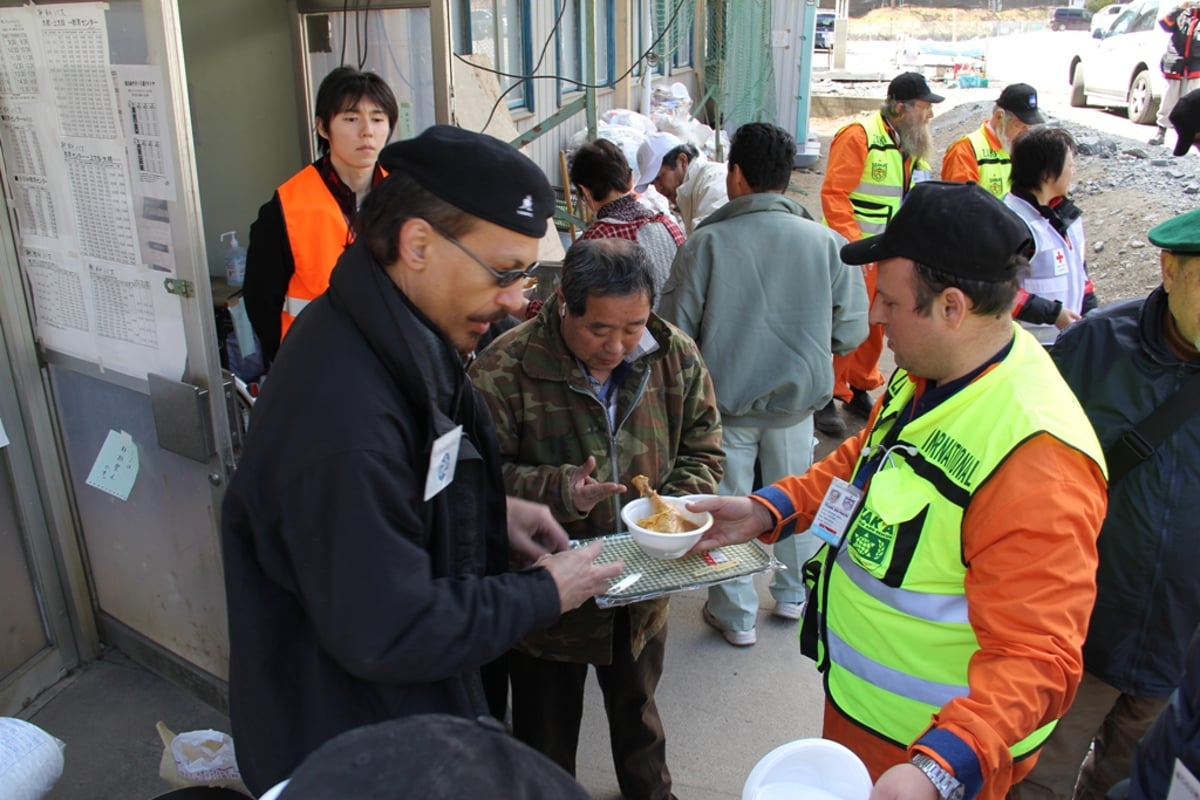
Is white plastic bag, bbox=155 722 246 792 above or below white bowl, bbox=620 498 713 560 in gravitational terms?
below

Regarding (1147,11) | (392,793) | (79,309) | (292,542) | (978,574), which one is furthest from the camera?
(1147,11)

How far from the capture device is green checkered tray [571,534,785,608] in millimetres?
2184

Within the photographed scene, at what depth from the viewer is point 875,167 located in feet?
19.5

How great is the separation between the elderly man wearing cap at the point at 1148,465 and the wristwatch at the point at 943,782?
1.18m

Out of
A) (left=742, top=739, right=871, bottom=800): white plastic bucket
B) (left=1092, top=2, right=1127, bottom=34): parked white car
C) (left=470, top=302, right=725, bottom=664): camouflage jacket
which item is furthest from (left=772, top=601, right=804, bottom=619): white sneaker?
(left=1092, top=2, right=1127, bottom=34): parked white car

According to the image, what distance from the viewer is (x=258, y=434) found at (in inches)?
59.6

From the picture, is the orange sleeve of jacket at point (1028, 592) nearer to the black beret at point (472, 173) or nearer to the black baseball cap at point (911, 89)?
the black beret at point (472, 173)

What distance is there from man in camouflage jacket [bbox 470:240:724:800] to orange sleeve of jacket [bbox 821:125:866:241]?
3686 millimetres

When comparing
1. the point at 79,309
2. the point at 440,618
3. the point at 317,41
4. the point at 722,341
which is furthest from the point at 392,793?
the point at 317,41

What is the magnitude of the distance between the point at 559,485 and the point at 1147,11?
60.2ft

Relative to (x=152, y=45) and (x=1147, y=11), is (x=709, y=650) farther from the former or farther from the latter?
(x=1147, y=11)

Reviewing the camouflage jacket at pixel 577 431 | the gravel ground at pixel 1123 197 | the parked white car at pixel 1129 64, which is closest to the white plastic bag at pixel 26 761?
the camouflage jacket at pixel 577 431

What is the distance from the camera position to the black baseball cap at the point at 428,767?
2.49ft

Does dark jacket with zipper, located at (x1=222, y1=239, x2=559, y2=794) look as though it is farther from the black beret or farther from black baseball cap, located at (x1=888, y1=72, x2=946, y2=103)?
black baseball cap, located at (x1=888, y1=72, x2=946, y2=103)
